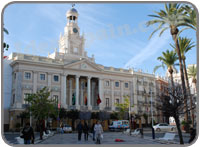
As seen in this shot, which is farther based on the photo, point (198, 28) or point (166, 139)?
point (166, 139)

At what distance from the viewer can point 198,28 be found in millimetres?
10945

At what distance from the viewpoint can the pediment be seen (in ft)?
180

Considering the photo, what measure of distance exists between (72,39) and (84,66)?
279 inches

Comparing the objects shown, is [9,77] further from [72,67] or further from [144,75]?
[144,75]

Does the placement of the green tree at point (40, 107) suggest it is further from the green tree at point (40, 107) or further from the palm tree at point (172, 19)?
the palm tree at point (172, 19)

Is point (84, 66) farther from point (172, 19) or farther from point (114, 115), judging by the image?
point (172, 19)

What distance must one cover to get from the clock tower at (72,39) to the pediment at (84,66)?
3278 mm

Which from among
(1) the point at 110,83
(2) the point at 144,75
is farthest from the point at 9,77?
(2) the point at 144,75

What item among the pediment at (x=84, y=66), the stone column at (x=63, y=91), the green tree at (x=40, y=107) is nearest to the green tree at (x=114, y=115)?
the pediment at (x=84, y=66)

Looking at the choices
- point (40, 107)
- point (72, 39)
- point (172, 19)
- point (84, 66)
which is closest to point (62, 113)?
point (40, 107)

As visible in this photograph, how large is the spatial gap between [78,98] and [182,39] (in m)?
28.1

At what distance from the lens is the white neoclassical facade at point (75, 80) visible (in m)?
49.0

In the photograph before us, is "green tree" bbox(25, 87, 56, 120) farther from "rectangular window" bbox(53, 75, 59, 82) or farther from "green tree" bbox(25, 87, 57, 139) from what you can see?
"rectangular window" bbox(53, 75, 59, 82)

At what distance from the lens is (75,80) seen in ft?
184
